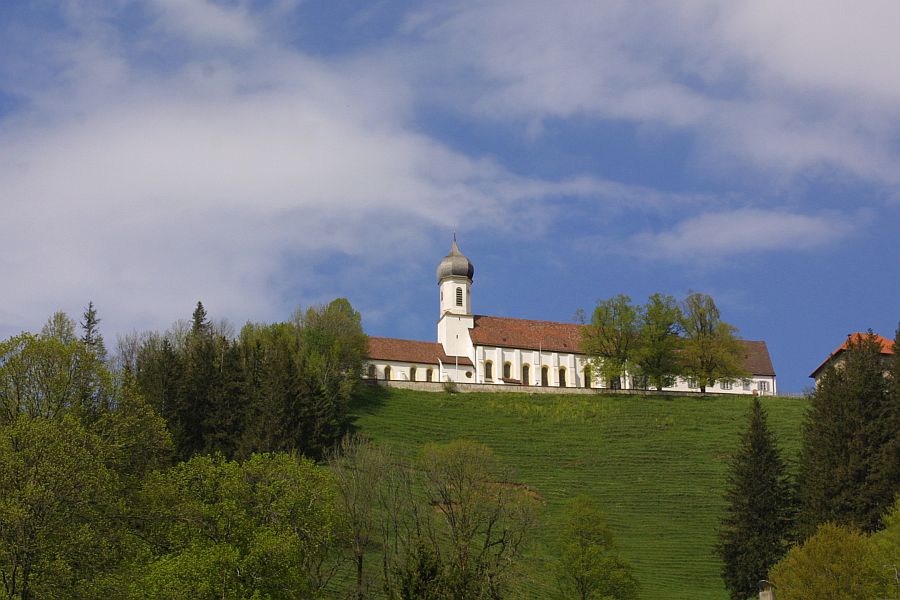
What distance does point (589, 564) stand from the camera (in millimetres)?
41344

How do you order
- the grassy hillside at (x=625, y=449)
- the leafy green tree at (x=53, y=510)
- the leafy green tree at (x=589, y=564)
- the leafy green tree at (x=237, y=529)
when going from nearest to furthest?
the leafy green tree at (x=53, y=510)
the leafy green tree at (x=237, y=529)
the leafy green tree at (x=589, y=564)
the grassy hillside at (x=625, y=449)

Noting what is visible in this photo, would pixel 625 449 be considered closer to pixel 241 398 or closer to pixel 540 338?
pixel 241 398

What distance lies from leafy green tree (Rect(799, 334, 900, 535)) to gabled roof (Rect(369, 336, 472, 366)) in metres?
56.5

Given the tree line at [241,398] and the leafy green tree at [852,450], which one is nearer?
the leafy green tree at [852,450]

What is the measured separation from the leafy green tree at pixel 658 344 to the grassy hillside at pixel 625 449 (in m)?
4.09

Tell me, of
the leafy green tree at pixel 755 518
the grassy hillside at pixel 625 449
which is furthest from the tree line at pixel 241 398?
the leafy green tree at pixel 755 518

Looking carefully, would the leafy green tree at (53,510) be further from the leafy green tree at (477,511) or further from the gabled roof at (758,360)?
the gabled roof at (758,360)

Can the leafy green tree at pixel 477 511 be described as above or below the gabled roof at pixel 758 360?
below

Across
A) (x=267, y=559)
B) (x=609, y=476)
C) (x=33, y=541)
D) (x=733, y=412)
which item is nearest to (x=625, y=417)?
(x=733, y=412)

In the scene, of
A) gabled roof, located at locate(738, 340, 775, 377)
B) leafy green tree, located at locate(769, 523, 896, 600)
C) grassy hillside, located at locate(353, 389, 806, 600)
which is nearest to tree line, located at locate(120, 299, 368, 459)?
grassy hillside, located at locate(353, 389, 806, 600)

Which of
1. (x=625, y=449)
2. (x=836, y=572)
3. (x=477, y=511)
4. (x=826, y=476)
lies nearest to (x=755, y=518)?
(x=826, y=476)

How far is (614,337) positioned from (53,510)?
71883 millimetres

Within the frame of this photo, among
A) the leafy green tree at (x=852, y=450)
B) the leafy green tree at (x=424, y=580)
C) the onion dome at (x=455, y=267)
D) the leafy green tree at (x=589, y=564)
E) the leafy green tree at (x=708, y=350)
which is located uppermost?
the onion dome at (x=455, y=267)

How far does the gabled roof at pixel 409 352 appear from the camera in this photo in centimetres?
10375
